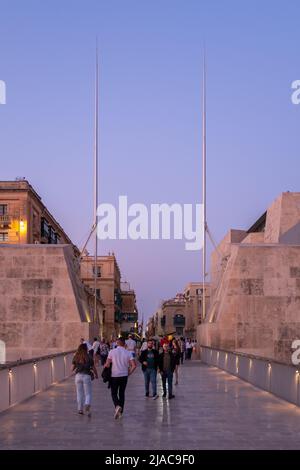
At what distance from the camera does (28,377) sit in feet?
60.8

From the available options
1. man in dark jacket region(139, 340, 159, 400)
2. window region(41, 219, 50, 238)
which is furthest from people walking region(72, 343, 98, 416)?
window region(41, 219, 50, 238)

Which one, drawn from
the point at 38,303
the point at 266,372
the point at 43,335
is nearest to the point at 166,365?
the point at 266,372

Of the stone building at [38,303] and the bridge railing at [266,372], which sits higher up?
the stone building at [38,303]

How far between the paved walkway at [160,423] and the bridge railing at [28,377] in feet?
1.02

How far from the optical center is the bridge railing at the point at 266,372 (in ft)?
55.3

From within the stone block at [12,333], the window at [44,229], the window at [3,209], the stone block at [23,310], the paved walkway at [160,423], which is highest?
the window at [3,209]

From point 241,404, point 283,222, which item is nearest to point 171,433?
point 241,404

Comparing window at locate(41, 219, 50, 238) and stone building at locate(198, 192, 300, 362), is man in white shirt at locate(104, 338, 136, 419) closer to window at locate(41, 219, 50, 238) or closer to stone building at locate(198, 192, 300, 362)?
stone building at locate(198, 192, 300, 362)

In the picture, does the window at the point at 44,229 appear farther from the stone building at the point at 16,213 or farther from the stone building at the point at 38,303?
the stone building at the point at 38,303

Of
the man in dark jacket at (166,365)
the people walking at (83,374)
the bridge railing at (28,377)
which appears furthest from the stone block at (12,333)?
the people walking at (83,374)

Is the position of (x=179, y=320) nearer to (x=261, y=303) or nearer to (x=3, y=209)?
(x=3, y=209)

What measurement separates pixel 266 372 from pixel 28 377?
6866 mm

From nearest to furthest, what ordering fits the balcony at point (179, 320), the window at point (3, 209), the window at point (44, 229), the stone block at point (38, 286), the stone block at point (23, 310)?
the stone block at point (23, 310) < the stone block at point (38, 286) < the window at point (3, 209) < the window at point (44, 229) < the balcony at point (179, 320)

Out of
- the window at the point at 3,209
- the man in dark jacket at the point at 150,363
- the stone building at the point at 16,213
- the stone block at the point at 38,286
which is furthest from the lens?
the window at the point at 3,209
